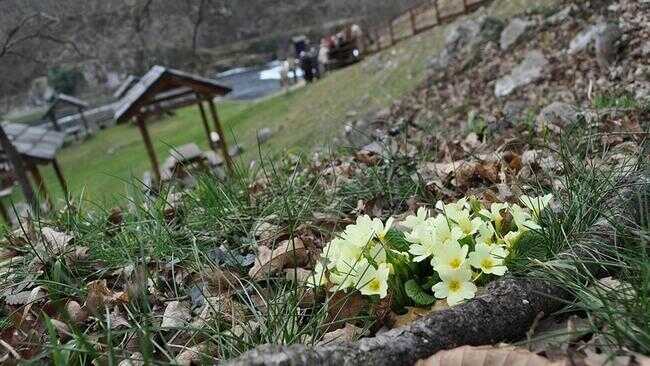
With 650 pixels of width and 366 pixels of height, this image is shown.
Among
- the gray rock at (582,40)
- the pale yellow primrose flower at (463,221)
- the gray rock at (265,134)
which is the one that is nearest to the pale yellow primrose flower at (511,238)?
the pale yellow primrose flower at (463,221)

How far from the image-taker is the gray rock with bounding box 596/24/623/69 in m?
8.70

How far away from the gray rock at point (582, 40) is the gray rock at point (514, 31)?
2.76 metres

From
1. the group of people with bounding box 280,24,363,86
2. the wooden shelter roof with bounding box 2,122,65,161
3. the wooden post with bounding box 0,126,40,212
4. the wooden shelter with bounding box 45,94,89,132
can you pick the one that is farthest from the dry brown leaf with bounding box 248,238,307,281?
the wooden shelter with bounding box 45,94,89,132

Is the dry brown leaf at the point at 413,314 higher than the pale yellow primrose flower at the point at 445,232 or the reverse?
the reverse

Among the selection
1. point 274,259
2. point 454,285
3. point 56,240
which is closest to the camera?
point 454,285

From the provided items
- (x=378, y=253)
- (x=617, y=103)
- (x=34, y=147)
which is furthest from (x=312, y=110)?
(x=378, y=253)

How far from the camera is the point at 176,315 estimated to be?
210 cm

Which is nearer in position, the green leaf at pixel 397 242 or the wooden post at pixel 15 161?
the green leaf at pixel 397 242

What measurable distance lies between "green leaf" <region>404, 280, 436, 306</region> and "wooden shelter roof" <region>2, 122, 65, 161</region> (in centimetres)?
2104

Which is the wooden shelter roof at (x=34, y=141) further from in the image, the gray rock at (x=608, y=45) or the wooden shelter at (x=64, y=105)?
the wooden shelter at (x=64, y=105)

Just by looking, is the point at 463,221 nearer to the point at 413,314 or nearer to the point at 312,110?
the point at 413,314

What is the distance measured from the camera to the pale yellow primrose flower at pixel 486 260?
167 centimetres

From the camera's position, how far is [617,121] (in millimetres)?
3639

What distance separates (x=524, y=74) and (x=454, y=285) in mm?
10735
